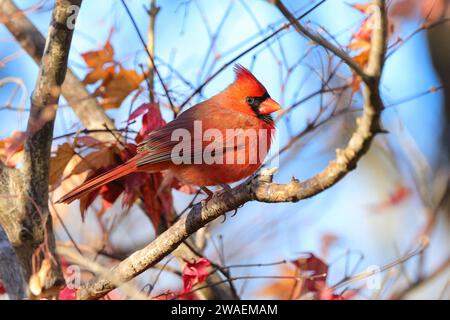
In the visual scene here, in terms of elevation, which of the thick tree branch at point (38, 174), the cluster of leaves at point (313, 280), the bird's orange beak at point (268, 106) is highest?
the bird's orange beak at point (268, 106)

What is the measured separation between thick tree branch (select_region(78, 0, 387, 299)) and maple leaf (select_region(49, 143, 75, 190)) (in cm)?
46

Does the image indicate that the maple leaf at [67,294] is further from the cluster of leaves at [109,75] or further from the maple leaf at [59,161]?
the cluster of leaves at [109,75]

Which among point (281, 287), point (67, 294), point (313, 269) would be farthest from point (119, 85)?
point (281, 287)

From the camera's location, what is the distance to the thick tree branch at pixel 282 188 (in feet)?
4.72

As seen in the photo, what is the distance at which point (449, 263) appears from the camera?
2379 millimetres

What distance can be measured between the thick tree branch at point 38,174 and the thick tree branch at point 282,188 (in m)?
0.23

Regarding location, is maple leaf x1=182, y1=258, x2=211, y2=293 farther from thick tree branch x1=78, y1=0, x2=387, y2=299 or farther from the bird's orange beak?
the bird's orange beak

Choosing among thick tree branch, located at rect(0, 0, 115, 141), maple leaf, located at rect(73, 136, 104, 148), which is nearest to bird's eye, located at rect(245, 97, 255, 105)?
thick tree branch, located at rect(0, 0, 115, 141)

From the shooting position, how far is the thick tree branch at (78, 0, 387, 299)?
4.72 ft

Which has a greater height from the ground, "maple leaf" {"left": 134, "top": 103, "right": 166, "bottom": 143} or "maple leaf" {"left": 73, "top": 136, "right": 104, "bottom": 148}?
"maple leaf" {"left": 134, "top": 103, "right": 166, "bottom": 143}

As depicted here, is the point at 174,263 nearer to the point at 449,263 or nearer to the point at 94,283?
the point at 94,283

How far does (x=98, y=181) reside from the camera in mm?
2564

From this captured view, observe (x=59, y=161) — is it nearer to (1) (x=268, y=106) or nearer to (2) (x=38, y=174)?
(2) (x=38, y=174)

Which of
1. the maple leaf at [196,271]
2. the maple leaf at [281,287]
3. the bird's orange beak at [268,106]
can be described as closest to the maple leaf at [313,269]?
the maple leaf at [196,271]
